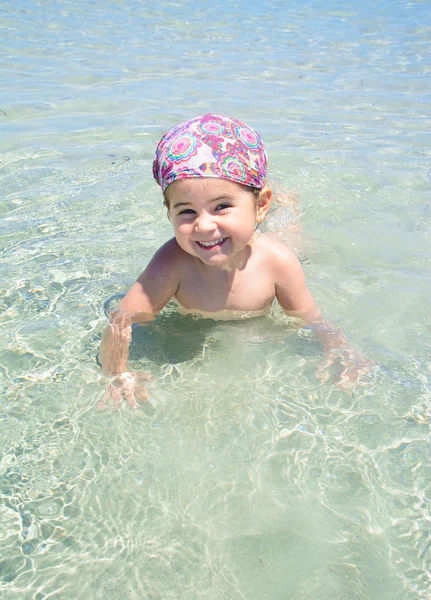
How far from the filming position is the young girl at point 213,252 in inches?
110

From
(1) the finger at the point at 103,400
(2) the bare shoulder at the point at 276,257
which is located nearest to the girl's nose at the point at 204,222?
(2) the bare shoulder at the point at 276,257

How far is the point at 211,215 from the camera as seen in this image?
9.21 feet

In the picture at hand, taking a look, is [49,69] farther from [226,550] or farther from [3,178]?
[226,550]

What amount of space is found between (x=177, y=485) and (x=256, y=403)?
0.63 m

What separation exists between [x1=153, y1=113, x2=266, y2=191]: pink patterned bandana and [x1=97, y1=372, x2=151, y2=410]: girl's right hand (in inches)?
37.6

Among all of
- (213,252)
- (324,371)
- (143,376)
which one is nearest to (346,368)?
(324,371)

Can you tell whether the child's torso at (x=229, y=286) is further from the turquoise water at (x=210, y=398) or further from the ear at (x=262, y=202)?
the ear at (x=262, y=202)

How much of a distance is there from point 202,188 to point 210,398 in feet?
3.29

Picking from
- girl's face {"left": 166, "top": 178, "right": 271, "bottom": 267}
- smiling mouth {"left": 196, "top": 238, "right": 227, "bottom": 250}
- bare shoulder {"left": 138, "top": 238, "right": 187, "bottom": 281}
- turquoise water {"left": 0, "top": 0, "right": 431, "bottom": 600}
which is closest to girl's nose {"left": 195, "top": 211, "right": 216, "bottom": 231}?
girl's face {"left": 166, "top": 178, "right": 271, "bottom": 267}

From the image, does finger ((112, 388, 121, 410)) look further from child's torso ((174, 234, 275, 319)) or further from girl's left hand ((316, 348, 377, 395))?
girl's left hand ((316, 348, 377, 395))

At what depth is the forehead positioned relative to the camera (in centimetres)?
276

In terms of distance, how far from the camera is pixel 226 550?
2.06 metres

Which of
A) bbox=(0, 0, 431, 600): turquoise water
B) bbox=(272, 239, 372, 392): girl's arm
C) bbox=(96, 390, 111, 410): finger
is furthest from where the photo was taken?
bbox=(272, 239, 372, 392): girl's arm

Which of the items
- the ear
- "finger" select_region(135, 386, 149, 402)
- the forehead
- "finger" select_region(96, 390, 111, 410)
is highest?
the forehead
